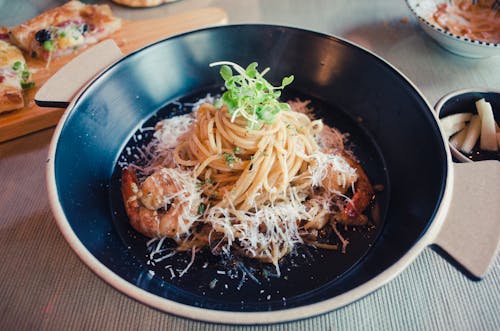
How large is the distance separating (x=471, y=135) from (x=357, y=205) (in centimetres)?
97

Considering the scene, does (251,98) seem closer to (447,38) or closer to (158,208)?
(158,208)

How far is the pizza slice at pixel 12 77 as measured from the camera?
2464 mm

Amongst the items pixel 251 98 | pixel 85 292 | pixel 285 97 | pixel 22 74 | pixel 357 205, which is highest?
pixel 251 98

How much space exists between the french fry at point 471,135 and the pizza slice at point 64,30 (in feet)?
9.19

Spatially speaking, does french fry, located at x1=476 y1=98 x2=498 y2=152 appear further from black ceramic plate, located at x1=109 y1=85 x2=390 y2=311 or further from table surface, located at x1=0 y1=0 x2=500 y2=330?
black ceramic plate, located at x1=109 y1=85 x2=390 y2=311

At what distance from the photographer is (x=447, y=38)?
2691mm

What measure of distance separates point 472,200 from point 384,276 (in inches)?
20.0

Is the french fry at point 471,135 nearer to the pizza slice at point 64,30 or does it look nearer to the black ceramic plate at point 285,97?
the black ceramic plate at point 285,97

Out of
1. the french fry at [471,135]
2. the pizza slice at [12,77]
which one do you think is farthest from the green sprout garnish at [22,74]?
the french fry at [471,135]

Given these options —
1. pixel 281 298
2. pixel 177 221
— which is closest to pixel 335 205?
pixel 281 298

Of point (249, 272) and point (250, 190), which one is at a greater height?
point (250, 190)

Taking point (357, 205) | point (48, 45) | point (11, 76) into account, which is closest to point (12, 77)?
point (11, 76)

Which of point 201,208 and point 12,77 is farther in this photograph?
point 12,77

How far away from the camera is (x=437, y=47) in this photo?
3102 millimetres
